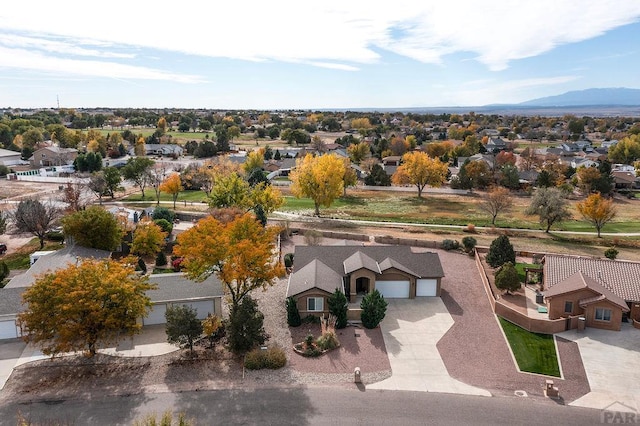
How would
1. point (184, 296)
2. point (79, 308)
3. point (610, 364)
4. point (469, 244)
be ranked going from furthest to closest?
point (469, 244)
point (184, 296)
point (610, 364)
point (79, 308)

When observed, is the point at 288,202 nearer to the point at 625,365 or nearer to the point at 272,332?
the point at 272,332

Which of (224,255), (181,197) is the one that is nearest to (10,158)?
(181,197)

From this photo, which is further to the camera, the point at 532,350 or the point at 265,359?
the point at 532,350

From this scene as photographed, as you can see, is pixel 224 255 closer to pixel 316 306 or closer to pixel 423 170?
pixel 316 306

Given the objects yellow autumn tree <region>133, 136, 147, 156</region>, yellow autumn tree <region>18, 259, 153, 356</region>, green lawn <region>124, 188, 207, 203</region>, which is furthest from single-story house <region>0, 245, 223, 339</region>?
yellow autumn tree <region>133, 136, 147, 156</region>

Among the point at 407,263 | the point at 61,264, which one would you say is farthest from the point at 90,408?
the point at 407,263
